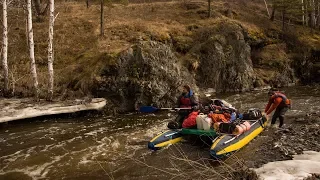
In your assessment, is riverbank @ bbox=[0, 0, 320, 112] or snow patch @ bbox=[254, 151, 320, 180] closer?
snow patch @ bbox=[254, 151, 320, 180]

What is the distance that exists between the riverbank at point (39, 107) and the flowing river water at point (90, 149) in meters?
0.46

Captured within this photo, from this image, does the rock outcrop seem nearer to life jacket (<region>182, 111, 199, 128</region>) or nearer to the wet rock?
the wet rock

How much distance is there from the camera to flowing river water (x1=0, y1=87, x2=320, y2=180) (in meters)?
8.20

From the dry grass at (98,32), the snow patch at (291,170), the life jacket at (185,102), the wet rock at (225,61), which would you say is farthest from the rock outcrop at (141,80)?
the snow patch at (291,170)

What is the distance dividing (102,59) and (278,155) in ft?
35.1

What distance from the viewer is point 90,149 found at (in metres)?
10.1

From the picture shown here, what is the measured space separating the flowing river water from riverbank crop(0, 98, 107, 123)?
1.52 feet

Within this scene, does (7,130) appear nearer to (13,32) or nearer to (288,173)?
(288,173)

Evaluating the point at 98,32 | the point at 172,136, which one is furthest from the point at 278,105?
the point at 98,32

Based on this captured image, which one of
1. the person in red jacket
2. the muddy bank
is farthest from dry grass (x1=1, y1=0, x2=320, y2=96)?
the muddy bank

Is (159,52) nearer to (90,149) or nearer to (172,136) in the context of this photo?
(172,136)

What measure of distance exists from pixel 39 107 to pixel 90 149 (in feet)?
13.9

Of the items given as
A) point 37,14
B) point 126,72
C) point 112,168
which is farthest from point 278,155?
point 37,14

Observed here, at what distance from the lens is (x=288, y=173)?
650 centimetres
